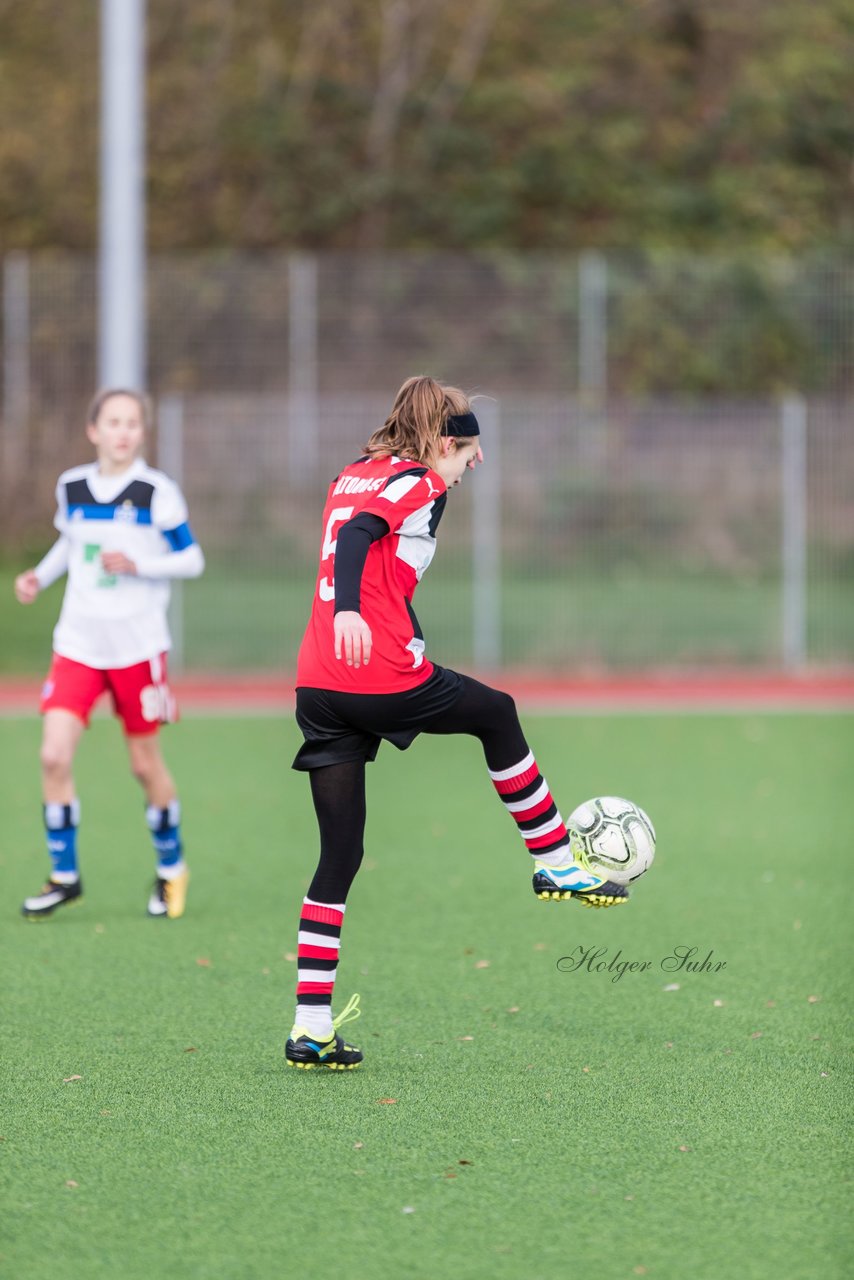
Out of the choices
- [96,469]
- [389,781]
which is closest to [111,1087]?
[96,469]

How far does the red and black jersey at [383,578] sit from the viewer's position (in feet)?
15.5

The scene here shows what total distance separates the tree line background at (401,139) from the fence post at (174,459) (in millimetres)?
12498

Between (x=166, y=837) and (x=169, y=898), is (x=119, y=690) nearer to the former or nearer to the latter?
(x=166, y=837)

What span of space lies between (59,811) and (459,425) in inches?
105

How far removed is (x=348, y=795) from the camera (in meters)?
4.84

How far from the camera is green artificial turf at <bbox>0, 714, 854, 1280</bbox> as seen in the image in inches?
142

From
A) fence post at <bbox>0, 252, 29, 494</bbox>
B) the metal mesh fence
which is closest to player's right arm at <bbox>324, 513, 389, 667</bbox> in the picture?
the metal mesh fence

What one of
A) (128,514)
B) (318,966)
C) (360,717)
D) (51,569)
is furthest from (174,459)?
(318,966)

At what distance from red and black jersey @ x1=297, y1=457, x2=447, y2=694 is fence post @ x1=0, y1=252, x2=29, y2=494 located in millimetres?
17473

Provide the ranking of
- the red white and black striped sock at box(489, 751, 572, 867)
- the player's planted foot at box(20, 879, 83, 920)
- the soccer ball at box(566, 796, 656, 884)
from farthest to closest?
the player's planted foot at box(20, 879, 83, 920)
the soccer ball at box(566, 796, 656, 884)
the red white and black striped sock at box(489, 751, 572, 867)

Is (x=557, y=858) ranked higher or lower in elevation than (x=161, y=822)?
higher

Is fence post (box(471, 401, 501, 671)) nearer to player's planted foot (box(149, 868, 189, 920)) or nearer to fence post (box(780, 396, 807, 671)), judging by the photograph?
fence post (box(780, 396, 807, 671))

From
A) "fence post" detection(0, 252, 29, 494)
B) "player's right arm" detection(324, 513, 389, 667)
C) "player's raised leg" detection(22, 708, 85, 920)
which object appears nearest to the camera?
"player's right arm" detection(324, 513, 389, 667)

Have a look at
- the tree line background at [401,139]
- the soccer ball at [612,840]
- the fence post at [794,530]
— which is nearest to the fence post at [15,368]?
the tree line background at [401,139]
